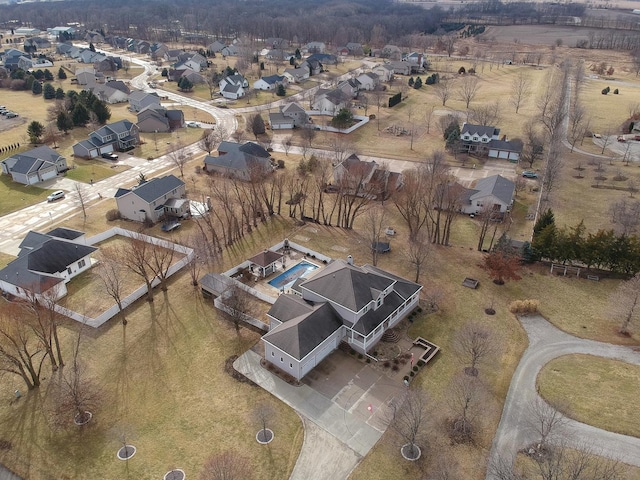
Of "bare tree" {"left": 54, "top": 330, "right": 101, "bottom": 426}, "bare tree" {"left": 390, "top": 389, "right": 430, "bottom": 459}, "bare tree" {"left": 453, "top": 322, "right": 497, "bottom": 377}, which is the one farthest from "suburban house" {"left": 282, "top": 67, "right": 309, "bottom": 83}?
"bare tree" {"left": 390, "top": 389, "right": 430, "bottom": 459}

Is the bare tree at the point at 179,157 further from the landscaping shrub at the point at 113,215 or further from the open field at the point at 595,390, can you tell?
the open field at the point at 595,390

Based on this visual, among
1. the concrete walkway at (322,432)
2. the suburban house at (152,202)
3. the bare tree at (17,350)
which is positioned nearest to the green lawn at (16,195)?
the suburban house at (152,202)

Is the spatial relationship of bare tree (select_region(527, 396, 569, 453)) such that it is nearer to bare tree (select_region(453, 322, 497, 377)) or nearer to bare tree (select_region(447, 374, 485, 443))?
bare tree (select_region(447, 374, 485, 443))

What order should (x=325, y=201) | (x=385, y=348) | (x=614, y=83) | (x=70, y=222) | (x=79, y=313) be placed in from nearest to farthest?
(x=385, y=348) → (x=79, y=313) → (x=70, y=222) → (x=325, y=201) → (x=614, y=83)

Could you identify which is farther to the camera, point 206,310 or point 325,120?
point 325,120

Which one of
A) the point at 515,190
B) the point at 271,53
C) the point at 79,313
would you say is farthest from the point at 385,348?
the point at 271,53

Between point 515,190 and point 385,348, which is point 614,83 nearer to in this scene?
point 515,190
